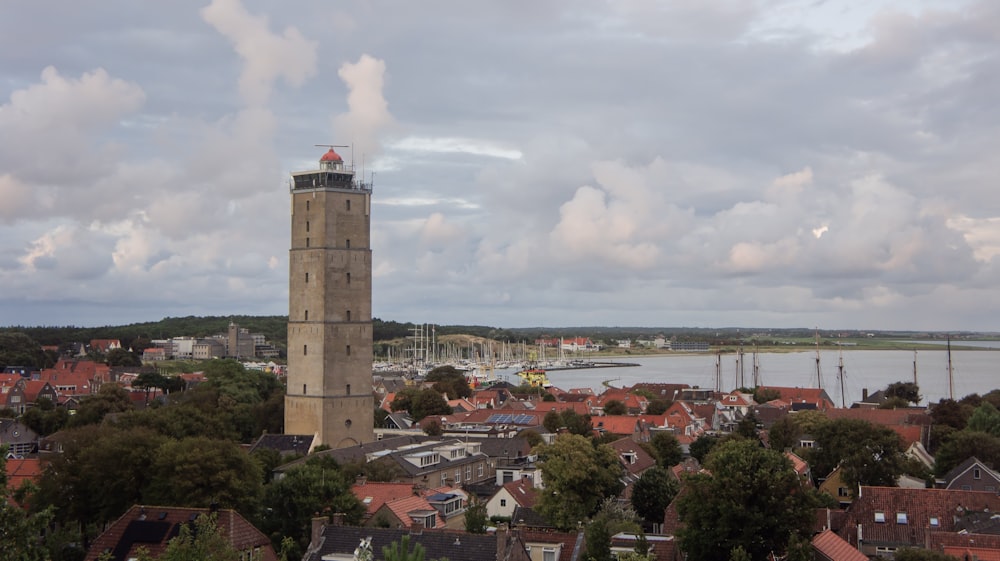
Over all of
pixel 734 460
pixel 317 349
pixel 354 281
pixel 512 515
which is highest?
pixel 354 281

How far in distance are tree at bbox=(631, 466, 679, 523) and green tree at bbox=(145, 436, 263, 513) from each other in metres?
13.6

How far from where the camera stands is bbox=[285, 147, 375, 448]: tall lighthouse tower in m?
46.8

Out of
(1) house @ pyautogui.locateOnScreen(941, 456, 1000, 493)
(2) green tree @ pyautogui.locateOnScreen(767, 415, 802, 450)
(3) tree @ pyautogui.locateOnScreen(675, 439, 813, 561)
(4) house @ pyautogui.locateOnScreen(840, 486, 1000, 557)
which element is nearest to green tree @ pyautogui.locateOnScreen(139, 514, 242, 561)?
(3) tree @ pyautogui.locateOnScreen(675, 439, 813, 561)

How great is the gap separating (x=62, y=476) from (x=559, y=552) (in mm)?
16139

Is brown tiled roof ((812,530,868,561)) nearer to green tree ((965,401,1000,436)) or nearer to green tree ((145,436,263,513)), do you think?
green tree ((145,436,263,513))

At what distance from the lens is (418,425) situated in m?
63.7

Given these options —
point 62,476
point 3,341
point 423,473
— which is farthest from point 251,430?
point 3,341

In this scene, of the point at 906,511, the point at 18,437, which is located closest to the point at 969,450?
the point at 906,511

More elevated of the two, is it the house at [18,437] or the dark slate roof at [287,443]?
the dark slate roof at [287,443]

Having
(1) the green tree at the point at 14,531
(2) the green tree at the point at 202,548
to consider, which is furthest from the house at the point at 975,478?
(1) the green tree at the point at 14,531

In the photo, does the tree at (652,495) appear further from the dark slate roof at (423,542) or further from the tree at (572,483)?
the dark slate roof at (423,542)

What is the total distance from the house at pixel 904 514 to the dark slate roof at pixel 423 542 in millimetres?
12305

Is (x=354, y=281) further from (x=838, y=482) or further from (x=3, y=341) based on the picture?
(x=3, y=341)

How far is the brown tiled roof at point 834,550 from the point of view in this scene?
24062 millimetres
